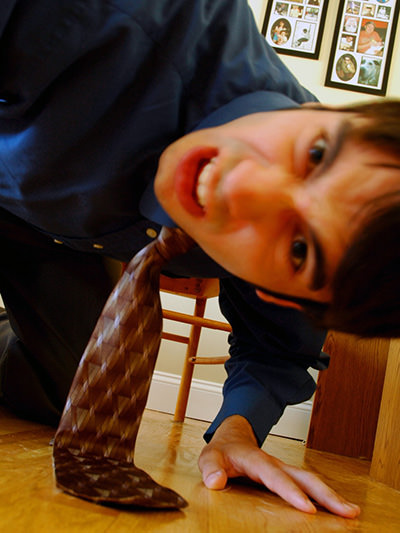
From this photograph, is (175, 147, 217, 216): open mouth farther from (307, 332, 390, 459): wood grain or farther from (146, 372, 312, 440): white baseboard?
(146, 372, 312, 440): white baseboard

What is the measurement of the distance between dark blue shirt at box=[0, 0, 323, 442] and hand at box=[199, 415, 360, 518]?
1.03 feet

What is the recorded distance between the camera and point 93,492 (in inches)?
17.2

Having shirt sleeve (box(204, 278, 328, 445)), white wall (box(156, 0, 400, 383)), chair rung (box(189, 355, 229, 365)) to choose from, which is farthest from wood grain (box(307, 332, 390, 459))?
shirt sleeve (box(204, 278, 328, 445))

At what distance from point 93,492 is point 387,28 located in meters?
2.66

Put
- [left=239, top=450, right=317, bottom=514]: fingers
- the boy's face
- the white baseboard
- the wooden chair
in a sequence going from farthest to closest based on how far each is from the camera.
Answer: the white baseboard
the wooden chair
[left=239, top=450, right=317, bottom=514]: fingers
the boy's face

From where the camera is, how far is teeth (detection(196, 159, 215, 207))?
556 millimetres

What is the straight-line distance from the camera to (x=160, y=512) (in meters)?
0.46

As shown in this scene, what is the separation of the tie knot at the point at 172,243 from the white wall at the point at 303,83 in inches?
68.7

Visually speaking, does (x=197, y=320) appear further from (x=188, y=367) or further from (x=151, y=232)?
(x=151, y=232)

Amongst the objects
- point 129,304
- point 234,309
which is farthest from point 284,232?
point 234,309

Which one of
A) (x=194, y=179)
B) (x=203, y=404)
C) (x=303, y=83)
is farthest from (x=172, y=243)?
(x=303, y=83)

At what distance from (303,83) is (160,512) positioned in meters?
2.36

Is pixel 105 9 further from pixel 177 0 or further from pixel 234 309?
pixel 234 309

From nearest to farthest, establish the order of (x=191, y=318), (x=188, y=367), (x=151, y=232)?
(x=151, y=232) < (x=191, y=318) < (x=188, y=367)
